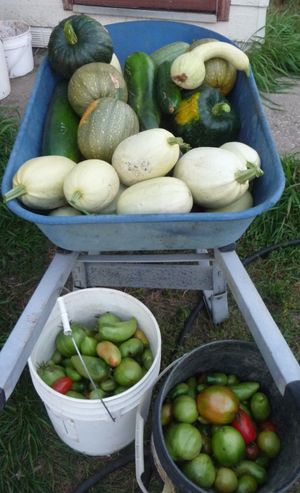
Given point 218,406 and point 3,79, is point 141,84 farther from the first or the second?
point 3,79

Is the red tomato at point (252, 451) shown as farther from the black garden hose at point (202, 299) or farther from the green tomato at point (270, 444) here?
the black garden hose at point (202, 299)

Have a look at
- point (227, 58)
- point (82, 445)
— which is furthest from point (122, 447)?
point (227, 58)

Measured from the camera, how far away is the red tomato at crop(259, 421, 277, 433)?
1.78m

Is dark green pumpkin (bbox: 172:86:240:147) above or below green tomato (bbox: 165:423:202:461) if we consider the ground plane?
above

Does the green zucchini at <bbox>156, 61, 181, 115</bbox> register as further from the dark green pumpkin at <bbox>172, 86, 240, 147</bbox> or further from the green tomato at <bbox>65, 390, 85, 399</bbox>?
the green tomato at <bbox>65, 390, 85, 399</bbox>

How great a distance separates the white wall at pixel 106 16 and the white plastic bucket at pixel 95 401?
2431mm

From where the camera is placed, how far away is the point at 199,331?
239cm

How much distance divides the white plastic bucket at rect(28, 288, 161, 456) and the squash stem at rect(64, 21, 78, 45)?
92 cm

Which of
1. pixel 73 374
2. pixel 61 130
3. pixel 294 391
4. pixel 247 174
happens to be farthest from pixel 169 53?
pixel 294 391

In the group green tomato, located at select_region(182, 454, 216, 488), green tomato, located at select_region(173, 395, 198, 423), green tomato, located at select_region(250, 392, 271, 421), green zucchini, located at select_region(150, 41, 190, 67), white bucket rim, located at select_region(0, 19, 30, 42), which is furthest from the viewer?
white bucket rim, located at select_region(0, 19, 30, 42)

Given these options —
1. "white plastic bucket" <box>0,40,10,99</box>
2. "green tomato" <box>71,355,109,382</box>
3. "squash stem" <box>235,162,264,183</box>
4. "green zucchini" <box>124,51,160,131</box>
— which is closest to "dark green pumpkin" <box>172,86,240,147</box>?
"green zucchini" <box>124,51,160,131</box>

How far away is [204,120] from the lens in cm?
181

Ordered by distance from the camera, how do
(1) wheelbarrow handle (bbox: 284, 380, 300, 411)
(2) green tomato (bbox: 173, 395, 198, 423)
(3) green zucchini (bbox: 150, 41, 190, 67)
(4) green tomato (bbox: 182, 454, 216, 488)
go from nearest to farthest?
(1) wheelbarrow handle (bbox: 284, 380, 300, 411) → (4) green tomato (bbox: 182, 454, 216, 488) → (2) green tomato (bbox: 173, 395, 198, 423) → (3) green zucchini (bbox: 150, 41, 190, 67)

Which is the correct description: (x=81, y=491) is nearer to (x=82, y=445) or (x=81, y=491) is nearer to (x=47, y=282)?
(x=82, y=445)
